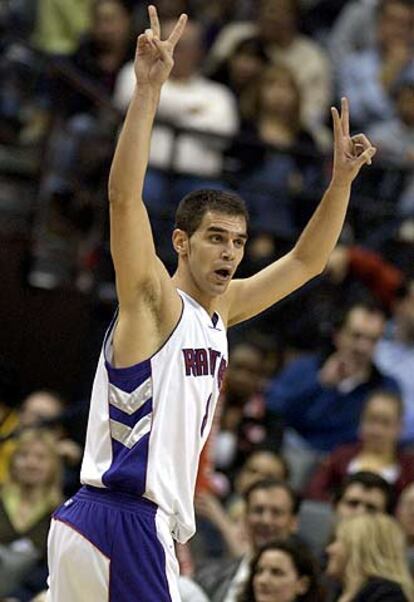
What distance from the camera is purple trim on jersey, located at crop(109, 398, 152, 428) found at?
229 inches

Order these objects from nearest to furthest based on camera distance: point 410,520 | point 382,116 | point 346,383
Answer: point 410,520 → point 346,383 → point 382,116

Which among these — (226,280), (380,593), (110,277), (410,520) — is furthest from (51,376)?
(226,280)

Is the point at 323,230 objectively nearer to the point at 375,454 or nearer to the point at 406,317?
the point at 375,454

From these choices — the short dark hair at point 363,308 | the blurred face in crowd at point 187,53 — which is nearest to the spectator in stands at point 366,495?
the short dark hair at point 363,308

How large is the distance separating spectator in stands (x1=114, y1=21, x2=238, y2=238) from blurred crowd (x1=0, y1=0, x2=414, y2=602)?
0.06ft

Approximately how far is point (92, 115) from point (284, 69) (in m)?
1.38

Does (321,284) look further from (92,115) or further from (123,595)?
(123,595)

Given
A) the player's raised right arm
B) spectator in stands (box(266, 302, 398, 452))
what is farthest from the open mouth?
spectator in stands (box(266, 302, 398, 452))

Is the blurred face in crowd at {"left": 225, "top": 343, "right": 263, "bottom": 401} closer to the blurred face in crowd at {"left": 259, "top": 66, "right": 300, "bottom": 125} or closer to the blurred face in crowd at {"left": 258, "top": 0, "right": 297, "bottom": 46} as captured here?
the blurred face in crowd at {"left": 259, "top": 66, "right": 300, "bottom": 125}

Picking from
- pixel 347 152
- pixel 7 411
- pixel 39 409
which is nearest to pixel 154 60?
pixel 347 152

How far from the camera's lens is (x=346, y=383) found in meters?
10.7

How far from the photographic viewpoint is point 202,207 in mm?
5980

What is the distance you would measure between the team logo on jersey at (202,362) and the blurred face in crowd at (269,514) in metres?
2.84

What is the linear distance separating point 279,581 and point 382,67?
6603 mm
